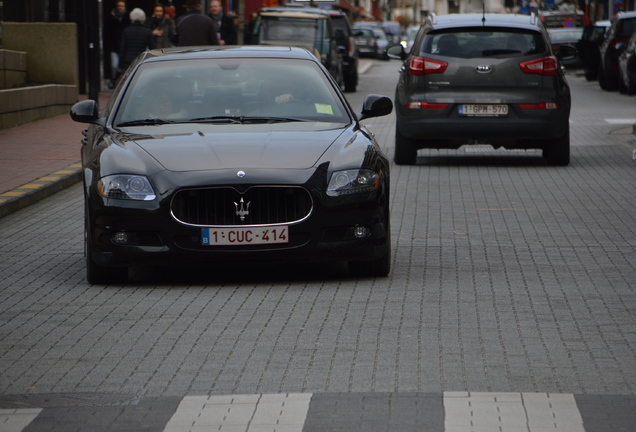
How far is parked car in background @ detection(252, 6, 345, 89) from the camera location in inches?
1248

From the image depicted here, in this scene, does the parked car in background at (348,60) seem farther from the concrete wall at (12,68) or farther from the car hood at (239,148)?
the car hood at (239,148)

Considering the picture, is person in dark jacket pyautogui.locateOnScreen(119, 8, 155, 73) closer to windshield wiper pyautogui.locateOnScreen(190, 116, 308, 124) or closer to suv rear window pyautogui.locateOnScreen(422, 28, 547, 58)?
suv rear window pyautogui.locateOnScreen(422, 28, 547, 58)

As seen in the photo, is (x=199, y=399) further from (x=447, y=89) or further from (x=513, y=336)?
(x=447, y=89)

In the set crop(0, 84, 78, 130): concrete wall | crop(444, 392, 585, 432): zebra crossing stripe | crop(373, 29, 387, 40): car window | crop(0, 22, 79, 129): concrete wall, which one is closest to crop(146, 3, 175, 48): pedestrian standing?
crop(0, 22, 79, 129): concrete wall

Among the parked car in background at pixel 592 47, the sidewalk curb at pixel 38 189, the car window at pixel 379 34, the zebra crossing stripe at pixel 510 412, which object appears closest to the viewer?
the zebra crossing stripe at pixel 510 412

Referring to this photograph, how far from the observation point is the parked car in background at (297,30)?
104ft

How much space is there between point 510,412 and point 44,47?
20181 millimetres

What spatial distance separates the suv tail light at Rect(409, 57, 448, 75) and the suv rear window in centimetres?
17

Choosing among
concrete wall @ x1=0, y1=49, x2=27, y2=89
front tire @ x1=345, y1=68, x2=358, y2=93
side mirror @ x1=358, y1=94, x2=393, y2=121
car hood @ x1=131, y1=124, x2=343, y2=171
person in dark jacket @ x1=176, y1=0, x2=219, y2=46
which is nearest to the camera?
car hood @ x1=131, y1=124, x2=343, y2=171

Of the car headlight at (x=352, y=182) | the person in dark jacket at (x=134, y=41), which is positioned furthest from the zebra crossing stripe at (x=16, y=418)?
the person in dark jacket at (x=134, y=41)

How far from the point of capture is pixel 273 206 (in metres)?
8.05

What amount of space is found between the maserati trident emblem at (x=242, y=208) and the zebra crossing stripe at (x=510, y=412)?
2.82 meters

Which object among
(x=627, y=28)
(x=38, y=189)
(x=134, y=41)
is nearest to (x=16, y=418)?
(x=38, y=189)

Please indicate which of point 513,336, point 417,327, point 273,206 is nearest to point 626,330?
point 513,336
